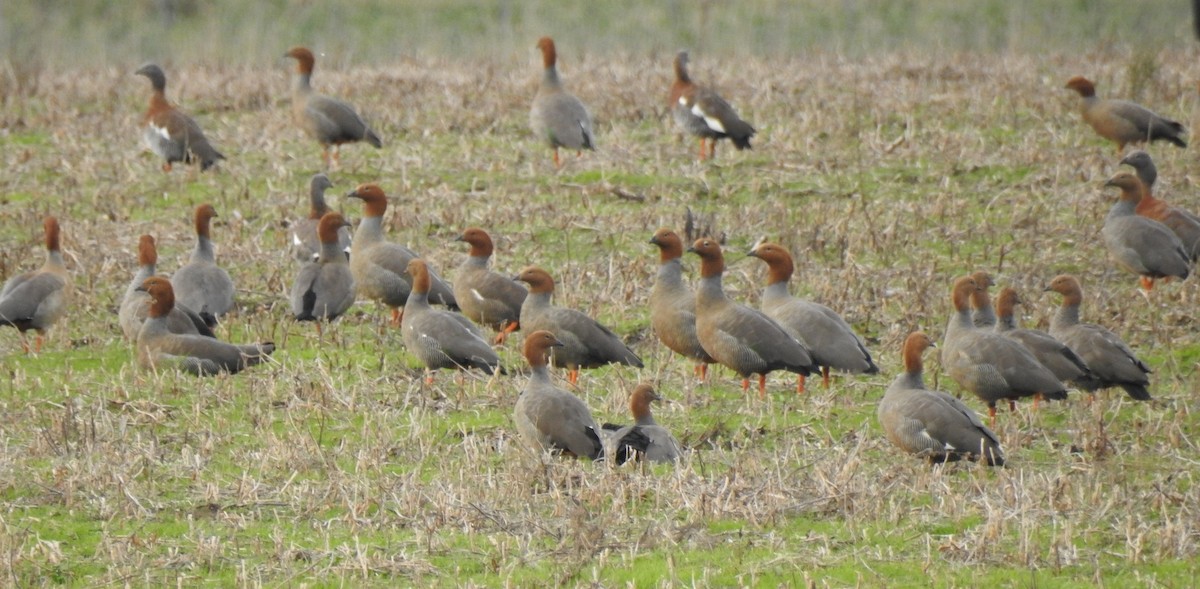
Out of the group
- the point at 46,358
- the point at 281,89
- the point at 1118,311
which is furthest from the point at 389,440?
the point at 281,89

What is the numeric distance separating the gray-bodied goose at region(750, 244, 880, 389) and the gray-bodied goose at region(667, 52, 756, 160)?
4613mm

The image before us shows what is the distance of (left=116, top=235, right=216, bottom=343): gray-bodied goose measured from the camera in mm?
11102

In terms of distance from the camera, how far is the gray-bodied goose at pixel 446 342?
10.5 m

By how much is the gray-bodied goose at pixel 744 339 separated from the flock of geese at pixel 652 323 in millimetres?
12

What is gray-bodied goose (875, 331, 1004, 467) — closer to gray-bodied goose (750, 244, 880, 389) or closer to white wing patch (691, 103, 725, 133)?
gray-bodied goose (750, 244, 880, 389)

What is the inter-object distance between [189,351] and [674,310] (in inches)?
133

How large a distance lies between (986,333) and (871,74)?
399 inches

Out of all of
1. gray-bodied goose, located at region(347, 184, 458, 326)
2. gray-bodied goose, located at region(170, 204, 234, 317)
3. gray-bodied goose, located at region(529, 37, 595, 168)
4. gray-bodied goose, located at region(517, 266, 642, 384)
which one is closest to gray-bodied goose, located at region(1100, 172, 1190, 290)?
gray-bodied goose, located at region(517, 266, 642, 384)

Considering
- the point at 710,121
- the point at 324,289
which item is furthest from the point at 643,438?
the point at 710,121

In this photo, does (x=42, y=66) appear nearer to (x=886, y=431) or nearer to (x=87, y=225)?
(x=87, y=225)

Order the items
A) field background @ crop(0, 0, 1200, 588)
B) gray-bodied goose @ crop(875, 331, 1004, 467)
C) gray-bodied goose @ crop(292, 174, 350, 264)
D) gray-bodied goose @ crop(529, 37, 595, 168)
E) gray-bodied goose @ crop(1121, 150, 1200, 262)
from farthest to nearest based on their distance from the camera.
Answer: gray-bodied goose @ crop(529, 37, 595, 168), gray-bodied goose @ crop(292, 174, 350, 264), gray-bodied goose @ crop(1121, 150, 1200, 262), gray-bodied goose @ crop(875, 331, 1004, 467), field background @ crop(0, 0, 1200, 588)

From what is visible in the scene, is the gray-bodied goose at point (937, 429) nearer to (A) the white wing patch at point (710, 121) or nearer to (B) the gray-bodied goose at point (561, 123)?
(A) the white wing patch at point (710, 121)

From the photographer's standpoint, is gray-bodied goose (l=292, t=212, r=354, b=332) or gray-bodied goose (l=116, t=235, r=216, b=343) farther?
gray-bodied goose (l=292, t=212, r=354, b=332)

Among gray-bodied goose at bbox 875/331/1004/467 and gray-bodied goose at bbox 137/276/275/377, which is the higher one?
gray-bodied goose at bbox 875/331/1004/467
